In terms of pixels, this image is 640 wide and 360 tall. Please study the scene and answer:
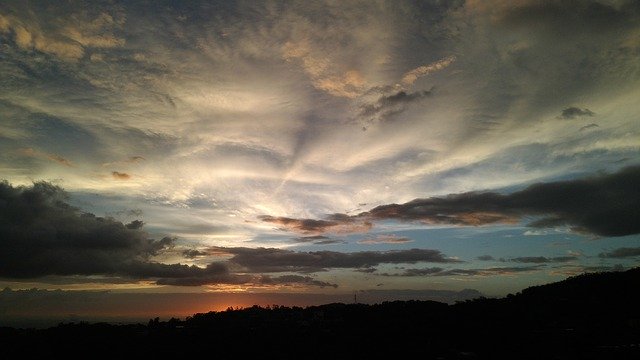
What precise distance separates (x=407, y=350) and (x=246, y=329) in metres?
90.5

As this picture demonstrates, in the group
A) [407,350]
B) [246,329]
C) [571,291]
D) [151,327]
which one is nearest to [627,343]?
[407,350]

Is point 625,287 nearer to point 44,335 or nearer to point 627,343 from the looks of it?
point 627,343

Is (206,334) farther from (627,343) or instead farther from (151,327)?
(627,343)

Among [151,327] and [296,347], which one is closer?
[296,347]

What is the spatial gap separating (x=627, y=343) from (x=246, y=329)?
153m

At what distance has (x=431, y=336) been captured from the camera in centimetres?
14638

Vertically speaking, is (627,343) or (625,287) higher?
(625,287)

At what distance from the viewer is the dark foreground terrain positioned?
376 ft

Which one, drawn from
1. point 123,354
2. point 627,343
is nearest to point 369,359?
point 627,343

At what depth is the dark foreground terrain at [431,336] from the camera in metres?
114

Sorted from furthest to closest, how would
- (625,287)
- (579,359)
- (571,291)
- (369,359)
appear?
(571,291) → (625,287) → (369,359) → (579,359)

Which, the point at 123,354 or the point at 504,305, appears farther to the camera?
the point at 504,305

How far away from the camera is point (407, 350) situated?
12912 centimetres

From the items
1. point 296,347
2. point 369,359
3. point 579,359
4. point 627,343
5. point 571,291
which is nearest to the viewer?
point 579,359
